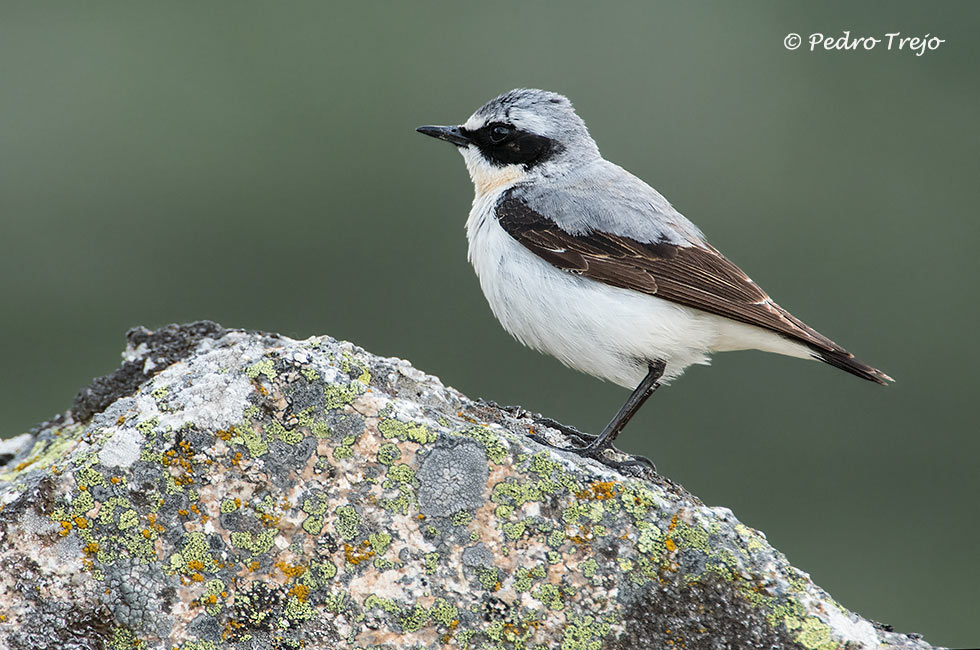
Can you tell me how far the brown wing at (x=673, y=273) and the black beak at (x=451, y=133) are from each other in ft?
3.44

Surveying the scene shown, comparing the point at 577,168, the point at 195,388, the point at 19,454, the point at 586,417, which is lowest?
the point at 586,417

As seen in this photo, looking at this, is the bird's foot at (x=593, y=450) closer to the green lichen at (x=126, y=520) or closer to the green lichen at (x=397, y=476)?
the green lichen at (x=397, y=476)

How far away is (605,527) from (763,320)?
2006 millimetres

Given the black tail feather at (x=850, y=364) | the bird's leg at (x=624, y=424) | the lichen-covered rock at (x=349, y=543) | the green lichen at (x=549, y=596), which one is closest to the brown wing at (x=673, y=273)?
the black tail feather at (x=850, y=364)

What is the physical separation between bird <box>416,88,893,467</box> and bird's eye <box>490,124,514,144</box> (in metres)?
0.49

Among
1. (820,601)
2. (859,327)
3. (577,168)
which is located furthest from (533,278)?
(859,327)

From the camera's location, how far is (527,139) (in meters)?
6.57

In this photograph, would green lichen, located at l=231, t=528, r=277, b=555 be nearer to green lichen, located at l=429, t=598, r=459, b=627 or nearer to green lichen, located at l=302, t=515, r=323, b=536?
green lichen, located at l=302, t=515, r=323, b=536

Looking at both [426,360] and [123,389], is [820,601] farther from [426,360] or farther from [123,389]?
[426,360]

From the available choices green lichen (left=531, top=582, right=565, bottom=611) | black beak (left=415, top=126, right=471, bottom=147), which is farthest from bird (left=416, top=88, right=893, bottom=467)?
green lichen (left=531, top=582, right=565, bottom=611)

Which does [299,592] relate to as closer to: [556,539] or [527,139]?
[556,539]

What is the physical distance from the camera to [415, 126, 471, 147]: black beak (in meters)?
6.80

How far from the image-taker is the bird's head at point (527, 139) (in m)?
6.57

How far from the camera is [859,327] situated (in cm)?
1197
